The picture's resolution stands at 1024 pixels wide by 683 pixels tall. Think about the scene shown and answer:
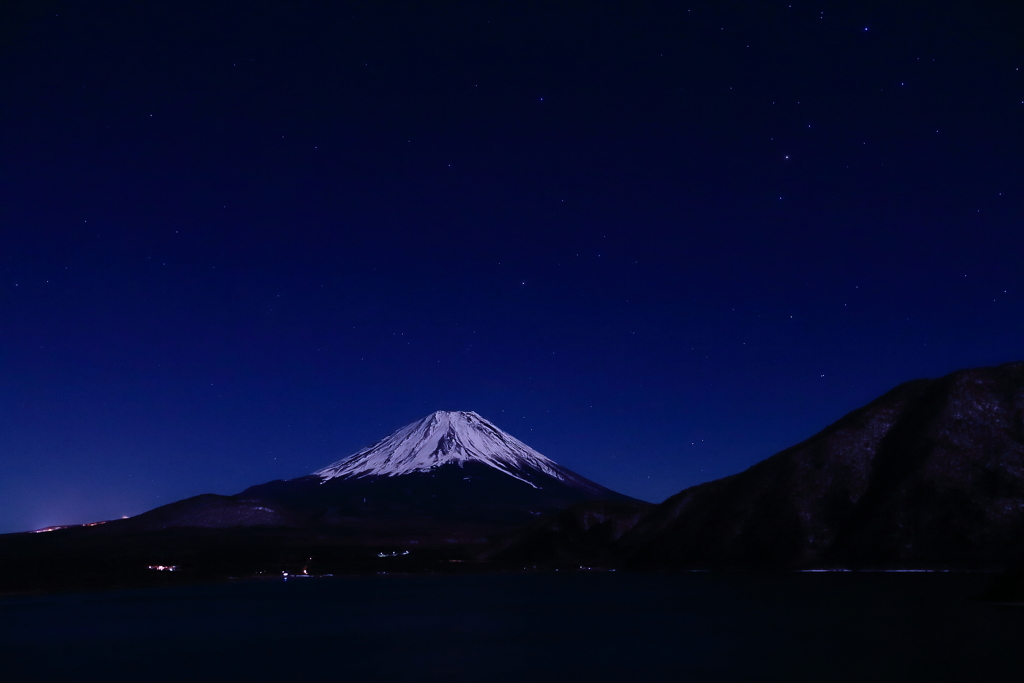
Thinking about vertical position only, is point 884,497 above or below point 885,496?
below

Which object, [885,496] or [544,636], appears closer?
[544,636]

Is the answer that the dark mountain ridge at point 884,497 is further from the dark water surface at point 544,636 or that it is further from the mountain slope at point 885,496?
the dark water surface at point 544,636

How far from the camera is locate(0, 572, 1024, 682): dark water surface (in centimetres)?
3167

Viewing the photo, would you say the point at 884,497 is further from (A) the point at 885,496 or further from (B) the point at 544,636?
(B) the point at 544,636

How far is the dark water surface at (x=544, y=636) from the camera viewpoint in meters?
31.7

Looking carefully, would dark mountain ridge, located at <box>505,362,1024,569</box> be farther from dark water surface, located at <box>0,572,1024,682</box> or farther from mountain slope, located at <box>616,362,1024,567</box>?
dark water surface, located at <box>0,572,1024,682</box>

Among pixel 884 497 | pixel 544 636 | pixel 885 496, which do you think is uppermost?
pixel 885 496

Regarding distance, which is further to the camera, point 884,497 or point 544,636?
point 884,497

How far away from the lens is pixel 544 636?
43844 mm

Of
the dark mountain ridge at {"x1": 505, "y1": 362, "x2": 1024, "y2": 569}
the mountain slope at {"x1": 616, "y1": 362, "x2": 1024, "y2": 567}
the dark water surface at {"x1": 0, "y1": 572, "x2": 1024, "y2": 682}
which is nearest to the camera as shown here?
the dark water surface at {"x1": 0, "y1": 572, "x2": 1024, "y2": 682}

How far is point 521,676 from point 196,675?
554 inches

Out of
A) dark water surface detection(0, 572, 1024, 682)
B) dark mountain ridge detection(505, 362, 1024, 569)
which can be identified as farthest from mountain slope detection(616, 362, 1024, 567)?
dark water surface detection(0, 572, 1024, 682)

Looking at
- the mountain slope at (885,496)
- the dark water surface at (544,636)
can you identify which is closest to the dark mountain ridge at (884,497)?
the mountain slope at (885,496)

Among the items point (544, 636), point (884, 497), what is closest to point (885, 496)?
point (884, 497)
